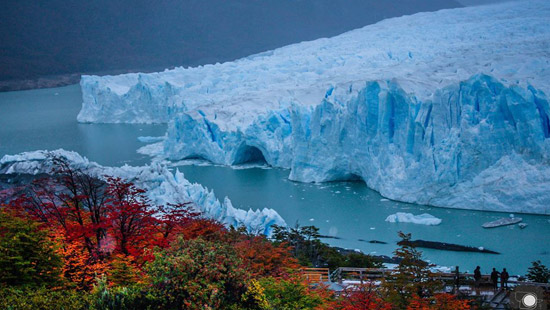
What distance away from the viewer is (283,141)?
20828mm

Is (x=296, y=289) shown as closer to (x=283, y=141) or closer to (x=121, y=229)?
(x=121, y=229)

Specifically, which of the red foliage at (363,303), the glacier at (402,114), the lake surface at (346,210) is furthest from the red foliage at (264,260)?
the glacier at (402,114)

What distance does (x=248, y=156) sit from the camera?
22.7m

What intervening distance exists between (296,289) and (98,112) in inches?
1152

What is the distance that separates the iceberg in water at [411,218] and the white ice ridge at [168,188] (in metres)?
3.10

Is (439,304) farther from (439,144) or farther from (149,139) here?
(149,139)

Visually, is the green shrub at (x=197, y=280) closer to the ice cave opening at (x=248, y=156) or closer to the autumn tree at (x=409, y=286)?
the autumn tree at (x=409, y=286)

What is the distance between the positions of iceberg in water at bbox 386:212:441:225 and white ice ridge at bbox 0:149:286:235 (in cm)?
310

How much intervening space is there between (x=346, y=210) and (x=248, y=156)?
292 inches

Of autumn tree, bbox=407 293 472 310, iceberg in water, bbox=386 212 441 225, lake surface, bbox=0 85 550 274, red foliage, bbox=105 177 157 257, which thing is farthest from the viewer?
iceberg in water, bbox=386 212 441 225

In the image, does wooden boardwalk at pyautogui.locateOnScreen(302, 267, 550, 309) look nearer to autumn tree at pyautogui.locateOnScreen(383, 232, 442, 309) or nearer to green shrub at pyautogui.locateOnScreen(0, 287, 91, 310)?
autumn tree at pyautogui.locateOnScreen(383, 232, 442, 309)

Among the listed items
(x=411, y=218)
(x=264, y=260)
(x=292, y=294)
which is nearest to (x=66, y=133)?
(x=411, y=218)

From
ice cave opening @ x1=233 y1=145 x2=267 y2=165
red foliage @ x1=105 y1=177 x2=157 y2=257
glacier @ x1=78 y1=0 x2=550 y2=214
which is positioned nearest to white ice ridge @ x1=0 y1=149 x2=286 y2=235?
red foliage @ x1=105 y1=177 x2=157 y2=257

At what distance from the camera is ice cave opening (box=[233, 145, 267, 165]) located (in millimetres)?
22061
